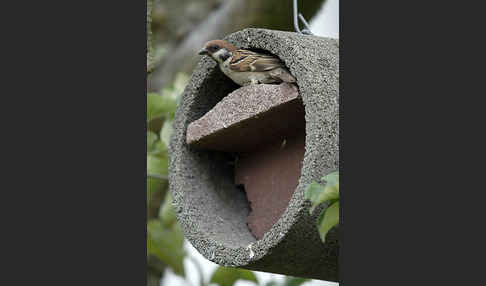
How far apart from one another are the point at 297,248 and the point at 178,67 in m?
2.35

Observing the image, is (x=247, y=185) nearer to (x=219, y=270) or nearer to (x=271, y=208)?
(x=271, y=208)

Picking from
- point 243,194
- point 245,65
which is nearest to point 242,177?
point 243,194

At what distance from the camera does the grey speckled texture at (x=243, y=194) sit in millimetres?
1649

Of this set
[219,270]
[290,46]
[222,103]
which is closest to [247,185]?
[222,103]

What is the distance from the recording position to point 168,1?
3.99 m

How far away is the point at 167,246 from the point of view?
272 cm

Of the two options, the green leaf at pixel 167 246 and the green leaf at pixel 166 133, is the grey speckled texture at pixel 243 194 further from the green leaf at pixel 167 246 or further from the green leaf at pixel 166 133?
the green leaf at pixel 167 246

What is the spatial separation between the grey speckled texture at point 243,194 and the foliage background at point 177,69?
10cm

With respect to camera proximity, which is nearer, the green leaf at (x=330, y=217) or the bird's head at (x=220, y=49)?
the green leaf at (x=330, y=217)

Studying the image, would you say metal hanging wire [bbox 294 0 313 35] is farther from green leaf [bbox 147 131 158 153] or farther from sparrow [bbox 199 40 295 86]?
green leaf [bbox 147 131 158 153]

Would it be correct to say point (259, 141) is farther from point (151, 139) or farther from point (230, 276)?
point (230, 276)

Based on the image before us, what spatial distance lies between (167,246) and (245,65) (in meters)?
1.07

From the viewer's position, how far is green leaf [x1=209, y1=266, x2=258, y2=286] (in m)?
2.69

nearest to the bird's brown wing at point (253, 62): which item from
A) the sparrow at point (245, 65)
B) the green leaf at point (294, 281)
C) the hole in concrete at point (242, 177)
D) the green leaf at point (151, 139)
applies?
the sparrow at point (245, 65)
